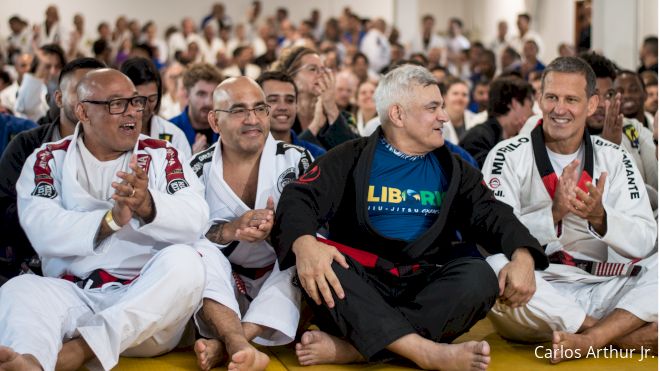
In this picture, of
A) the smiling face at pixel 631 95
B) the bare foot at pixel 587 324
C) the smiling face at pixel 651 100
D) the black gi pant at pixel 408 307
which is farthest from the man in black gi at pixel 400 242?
the smiling face at pixel 651 100

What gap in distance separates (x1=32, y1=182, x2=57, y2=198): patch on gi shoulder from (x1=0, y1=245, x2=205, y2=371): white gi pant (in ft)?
1.25

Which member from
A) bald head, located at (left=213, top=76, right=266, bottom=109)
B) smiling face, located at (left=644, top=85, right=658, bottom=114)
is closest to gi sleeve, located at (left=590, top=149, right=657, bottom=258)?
bald head, located at (left=213, top=76, right=266, bottom=109)

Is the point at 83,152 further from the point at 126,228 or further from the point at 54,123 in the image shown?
the point at 54,123

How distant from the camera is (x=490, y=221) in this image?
3.83 meters

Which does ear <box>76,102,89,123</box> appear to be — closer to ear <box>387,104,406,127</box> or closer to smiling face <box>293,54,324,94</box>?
ear <box>387,104,406,127</box>

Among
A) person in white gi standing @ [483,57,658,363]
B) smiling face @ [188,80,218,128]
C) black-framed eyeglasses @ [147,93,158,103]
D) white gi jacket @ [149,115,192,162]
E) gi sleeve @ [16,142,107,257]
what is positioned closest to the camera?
gi sleeve @ [16,142,107,257]

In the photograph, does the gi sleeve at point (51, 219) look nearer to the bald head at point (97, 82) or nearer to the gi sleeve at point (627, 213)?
the bald head at point (97, 82)

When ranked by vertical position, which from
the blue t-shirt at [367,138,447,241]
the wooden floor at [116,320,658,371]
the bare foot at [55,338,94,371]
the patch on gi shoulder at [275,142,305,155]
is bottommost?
the wooden floor at [116,320,658,371]

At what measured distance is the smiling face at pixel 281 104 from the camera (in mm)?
5043

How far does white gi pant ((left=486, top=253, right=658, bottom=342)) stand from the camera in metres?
3.78

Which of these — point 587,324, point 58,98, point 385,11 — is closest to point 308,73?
point 58,98

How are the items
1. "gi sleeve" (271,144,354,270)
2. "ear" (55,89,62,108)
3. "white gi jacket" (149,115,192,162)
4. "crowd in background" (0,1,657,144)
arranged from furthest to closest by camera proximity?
"crowd in background" (0,1,657,144), "white gi jacket" (149,115,192,162), "ear" (55,89,62,108), "gi sleeve" (271,144,354,270)

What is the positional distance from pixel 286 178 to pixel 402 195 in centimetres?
63

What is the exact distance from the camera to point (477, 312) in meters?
3.59
